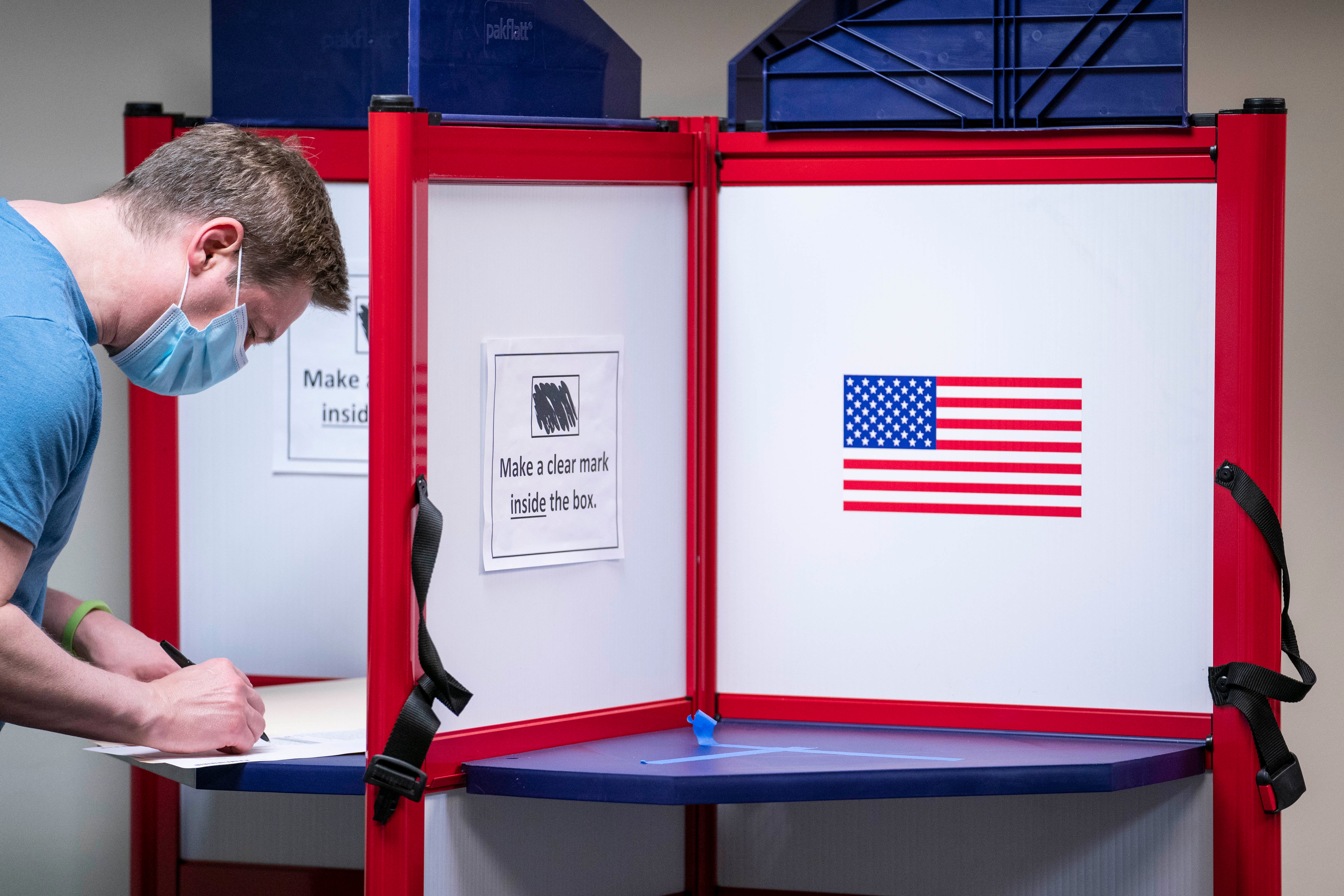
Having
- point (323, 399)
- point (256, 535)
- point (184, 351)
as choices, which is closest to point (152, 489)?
point (256, 535)

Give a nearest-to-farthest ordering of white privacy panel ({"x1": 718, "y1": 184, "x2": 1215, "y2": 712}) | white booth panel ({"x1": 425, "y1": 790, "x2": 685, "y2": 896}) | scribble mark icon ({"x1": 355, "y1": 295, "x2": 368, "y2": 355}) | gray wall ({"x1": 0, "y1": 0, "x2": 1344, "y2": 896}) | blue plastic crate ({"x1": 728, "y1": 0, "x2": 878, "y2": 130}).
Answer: white booth panel ({"x1": 425, "y1": 790, "x2": 685, "y2": 896}) → white privacy panel ({"x1": 718, "y1": 184, "x2": 1215, "y2": 712}) → blue plastic crate ({"x1": 728, "y1": 0, "x2": 878, "y2": 130}) → scribble mark icon ({"x1": 355, "y1": 295, "x2": 368, "y2": 355}) → gray wall ({"x1": 0, "y1": 0, "x2": 1344, "y2": 896})

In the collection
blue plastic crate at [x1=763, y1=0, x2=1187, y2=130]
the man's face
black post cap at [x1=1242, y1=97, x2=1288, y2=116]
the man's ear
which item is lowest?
the man's face

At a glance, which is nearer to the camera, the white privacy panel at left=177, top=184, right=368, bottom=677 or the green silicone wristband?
the green silicone wristband

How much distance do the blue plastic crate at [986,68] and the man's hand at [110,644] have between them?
97 cm

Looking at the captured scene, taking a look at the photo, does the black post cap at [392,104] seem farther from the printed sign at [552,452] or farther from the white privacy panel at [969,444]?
the white privacy panel at [969,444]

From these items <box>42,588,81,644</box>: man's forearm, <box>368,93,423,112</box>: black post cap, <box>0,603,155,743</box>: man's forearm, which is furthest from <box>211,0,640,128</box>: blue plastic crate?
<box>42,588,81,644</box>: man's forearm

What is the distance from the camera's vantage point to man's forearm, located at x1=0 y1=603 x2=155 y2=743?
1090 mm

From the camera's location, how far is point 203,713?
1273 millimetres

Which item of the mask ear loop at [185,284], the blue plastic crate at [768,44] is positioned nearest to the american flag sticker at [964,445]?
the blue plastic crate at [768,44]

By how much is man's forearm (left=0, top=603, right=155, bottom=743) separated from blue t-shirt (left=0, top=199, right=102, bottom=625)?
0.09 meters

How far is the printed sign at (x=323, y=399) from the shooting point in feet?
5.98

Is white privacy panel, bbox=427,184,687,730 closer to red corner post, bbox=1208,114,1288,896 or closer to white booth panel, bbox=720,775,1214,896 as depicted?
white booth panel, bbox=720,775,1214,896

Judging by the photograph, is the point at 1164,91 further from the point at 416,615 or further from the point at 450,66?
the point at 416,615

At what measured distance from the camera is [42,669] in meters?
1.11
